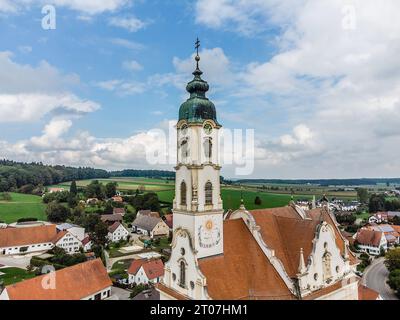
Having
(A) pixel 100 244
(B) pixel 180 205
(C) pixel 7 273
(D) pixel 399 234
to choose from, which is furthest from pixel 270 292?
(D) pixel 399 234

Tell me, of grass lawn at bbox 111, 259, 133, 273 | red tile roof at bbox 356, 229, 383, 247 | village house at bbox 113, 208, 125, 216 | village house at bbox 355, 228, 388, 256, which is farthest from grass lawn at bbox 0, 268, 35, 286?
red tile roof at bbox 356, 229, 383, 247

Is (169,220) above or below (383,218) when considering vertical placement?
above

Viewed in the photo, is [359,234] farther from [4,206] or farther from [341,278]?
[4,206]

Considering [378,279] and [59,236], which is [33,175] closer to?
[59,236]

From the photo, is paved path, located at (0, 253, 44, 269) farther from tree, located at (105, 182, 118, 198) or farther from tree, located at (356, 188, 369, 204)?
tree, located at (356, 188, 369, 204)

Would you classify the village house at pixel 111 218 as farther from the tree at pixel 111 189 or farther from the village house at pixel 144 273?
the village house at pixel 144 273

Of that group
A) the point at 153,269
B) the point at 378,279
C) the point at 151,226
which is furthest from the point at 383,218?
the point at 153,269
